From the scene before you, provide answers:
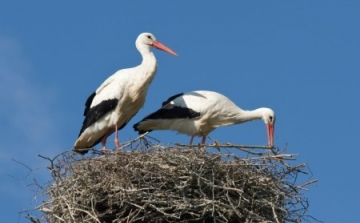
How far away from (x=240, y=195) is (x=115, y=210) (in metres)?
1.11

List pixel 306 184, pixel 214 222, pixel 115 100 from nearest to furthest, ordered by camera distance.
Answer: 1. pixel 214 222
2. pixel 306 184
3. pixel 115 100

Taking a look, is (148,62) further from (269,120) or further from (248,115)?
(269,120)

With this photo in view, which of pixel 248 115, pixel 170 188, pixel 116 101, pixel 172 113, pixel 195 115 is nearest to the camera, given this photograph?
pixel 170 188

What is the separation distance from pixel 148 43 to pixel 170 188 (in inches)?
150

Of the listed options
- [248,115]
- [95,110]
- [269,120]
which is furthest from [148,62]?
[269,120]

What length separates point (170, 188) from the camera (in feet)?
35.0

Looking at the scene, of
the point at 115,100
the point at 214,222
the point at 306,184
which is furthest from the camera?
the point at 115,100

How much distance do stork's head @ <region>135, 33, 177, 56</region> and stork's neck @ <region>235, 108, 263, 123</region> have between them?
3.46ft

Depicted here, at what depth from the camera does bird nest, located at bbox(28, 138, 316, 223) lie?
10500mm

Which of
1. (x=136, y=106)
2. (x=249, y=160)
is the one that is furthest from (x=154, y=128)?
(x=249, y=160)

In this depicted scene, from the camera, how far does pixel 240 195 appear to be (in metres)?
10.6

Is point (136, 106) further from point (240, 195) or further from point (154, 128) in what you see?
point (240, 195)

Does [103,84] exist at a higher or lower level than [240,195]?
higher

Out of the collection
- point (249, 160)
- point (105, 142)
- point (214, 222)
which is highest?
point (105, 142)
